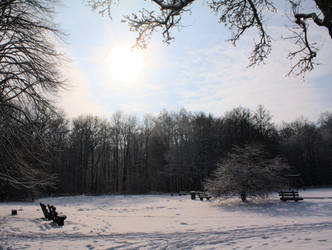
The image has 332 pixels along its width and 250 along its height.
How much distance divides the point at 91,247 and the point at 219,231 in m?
3.89

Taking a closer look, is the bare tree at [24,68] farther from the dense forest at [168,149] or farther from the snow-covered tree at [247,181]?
the dense forest at [168,149]

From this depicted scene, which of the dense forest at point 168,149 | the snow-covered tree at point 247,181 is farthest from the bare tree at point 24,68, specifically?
the dense forest at point 168,149

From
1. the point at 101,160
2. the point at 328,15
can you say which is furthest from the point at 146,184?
the point at 328,15

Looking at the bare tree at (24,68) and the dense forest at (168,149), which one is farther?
the dense forest at (168,149)

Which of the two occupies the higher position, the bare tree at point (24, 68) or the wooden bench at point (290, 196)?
the bare tree at point (24, 68)

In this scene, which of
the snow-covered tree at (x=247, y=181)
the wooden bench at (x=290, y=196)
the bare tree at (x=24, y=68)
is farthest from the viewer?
the wooden bench at (x=290, y=196)

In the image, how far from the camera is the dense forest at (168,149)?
1460 inches

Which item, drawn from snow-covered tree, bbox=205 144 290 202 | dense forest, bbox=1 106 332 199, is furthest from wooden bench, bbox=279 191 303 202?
dense forest, bbox=1 106 332 199

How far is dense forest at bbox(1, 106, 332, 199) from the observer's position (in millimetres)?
37094

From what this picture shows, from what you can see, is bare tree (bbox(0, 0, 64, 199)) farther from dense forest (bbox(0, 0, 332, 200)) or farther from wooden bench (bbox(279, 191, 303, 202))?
dense forest (bbox(0, 0, 332, 200))

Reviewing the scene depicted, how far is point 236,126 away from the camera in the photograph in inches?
1527

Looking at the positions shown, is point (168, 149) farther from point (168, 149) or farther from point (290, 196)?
point (290, 196)

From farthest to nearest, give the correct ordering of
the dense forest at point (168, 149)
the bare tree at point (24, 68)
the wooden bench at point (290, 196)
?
the dense forest at point (168, 149)
the wooden bench at point (290, 196)
the bare tree at point (24, 68)

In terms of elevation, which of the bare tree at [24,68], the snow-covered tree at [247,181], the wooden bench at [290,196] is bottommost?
the wooden bench at [290,196]
